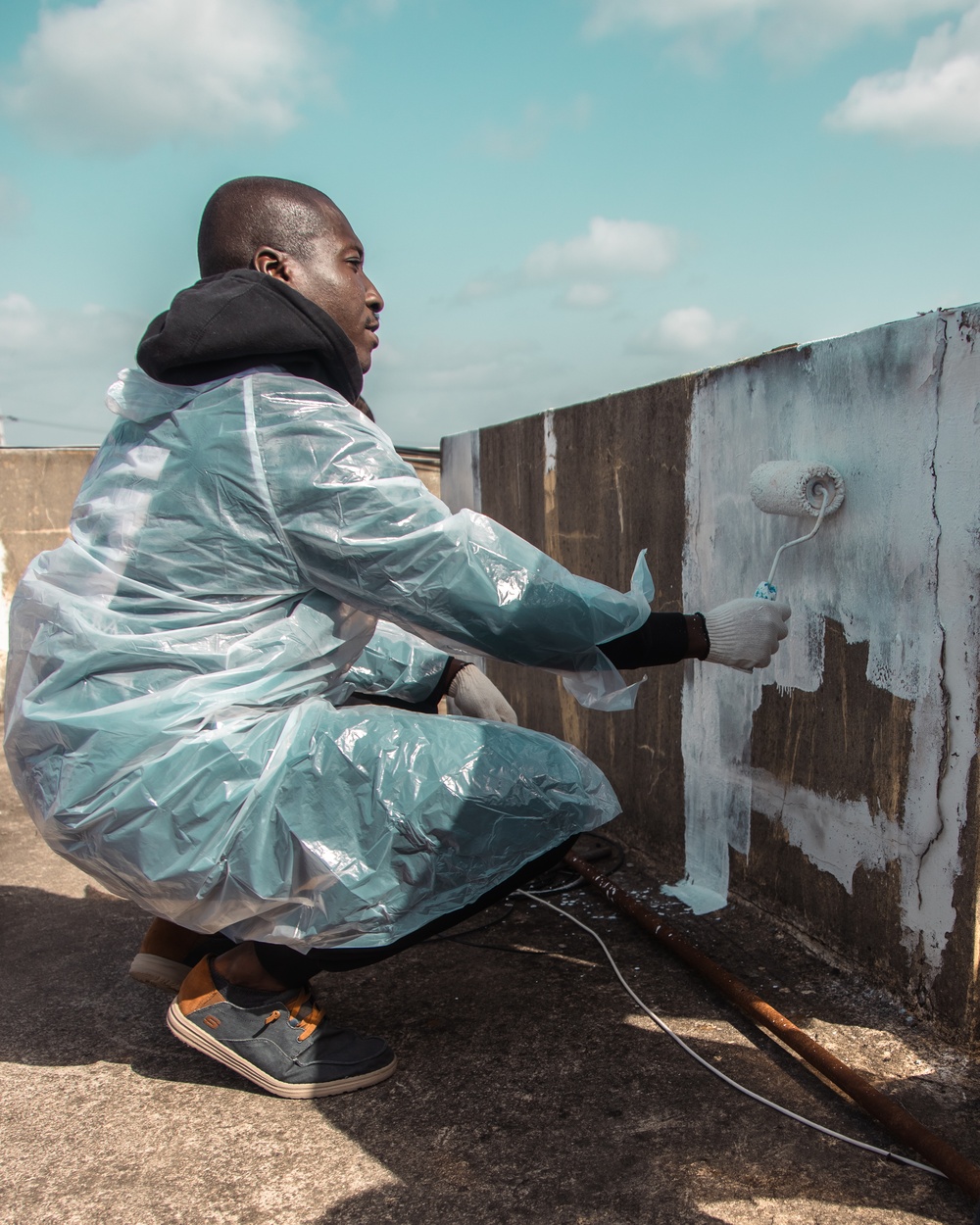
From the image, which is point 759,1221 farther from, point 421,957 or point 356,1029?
point 421,957

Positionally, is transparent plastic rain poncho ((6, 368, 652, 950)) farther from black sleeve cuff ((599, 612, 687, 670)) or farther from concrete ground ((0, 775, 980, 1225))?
concrete ground ((0, 775, 980, 1225))

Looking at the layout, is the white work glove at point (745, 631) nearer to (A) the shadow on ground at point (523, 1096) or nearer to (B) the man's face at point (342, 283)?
(A) the shadow on ground at point (523, 1096)

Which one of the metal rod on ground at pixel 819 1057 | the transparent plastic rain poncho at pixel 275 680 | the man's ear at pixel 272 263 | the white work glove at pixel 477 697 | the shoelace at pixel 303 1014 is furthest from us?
the white work glove at pixel 477 697

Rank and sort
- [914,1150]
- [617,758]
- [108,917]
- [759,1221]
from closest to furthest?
[759,1221] < [914,1150] < [108,917] < [617,758]

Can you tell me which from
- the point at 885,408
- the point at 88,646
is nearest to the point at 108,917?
the point at 88,646

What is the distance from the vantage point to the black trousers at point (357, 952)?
72.2 inches

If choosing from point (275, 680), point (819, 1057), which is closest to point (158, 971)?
point (275, 680)

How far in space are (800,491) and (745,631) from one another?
0.35 metres

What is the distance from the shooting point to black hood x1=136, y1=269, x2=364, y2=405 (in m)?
1.84

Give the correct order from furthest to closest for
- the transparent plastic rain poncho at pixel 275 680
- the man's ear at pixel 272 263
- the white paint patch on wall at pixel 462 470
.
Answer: the white paint patch on wall at pixel 462 470
the man's ear at pixel 272 263
the transparent plastic rain poncho at pixel 275 680

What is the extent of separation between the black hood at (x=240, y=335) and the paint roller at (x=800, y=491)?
3.05 feet

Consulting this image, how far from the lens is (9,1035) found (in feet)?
6.84

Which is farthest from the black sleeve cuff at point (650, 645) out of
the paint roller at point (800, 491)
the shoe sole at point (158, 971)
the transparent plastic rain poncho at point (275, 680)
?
the shoe sole at point (158, 971)

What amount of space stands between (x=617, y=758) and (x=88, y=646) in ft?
6.01
